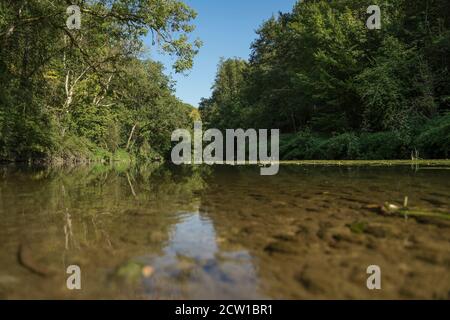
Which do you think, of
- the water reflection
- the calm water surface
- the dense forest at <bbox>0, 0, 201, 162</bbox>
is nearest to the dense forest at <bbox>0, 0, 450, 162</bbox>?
the dense forest at <bbox>0, 0, 201, 162</bbox>

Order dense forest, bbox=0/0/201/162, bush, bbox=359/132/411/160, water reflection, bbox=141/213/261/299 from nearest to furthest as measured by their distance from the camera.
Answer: water reflection, bbox=141/213/261/299 < dense forest, bbox=0/0/201/162 < bush, bbox=359/132/411/160

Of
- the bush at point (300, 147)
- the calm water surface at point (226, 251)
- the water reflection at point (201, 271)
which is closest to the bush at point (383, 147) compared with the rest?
the bush at point (300, 147)

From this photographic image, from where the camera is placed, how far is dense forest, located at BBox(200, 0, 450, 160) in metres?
18.1

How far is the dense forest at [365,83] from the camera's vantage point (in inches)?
713

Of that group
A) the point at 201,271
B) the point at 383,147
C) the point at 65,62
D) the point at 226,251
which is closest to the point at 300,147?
the point at 383,147

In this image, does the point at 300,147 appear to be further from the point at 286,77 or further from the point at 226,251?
the point at 226,251

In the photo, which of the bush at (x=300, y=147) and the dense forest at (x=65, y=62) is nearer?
the dense forest at (x=65, y=62)

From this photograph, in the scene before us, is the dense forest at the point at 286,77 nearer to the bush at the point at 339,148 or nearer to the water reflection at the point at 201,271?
the bush at the point at 339,148

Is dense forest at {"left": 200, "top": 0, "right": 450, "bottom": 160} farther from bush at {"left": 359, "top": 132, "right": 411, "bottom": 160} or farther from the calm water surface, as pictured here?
the calm water surface

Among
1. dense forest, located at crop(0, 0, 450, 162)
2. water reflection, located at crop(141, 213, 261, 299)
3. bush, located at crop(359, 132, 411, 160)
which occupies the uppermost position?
dense forest, located at crop(0, 0, 450, 162)

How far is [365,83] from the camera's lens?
2089 centimetres

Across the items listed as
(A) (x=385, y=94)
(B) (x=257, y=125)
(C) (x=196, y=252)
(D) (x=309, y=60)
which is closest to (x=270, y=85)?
(B) (x=257, y=125)

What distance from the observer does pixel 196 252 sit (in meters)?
2.78
